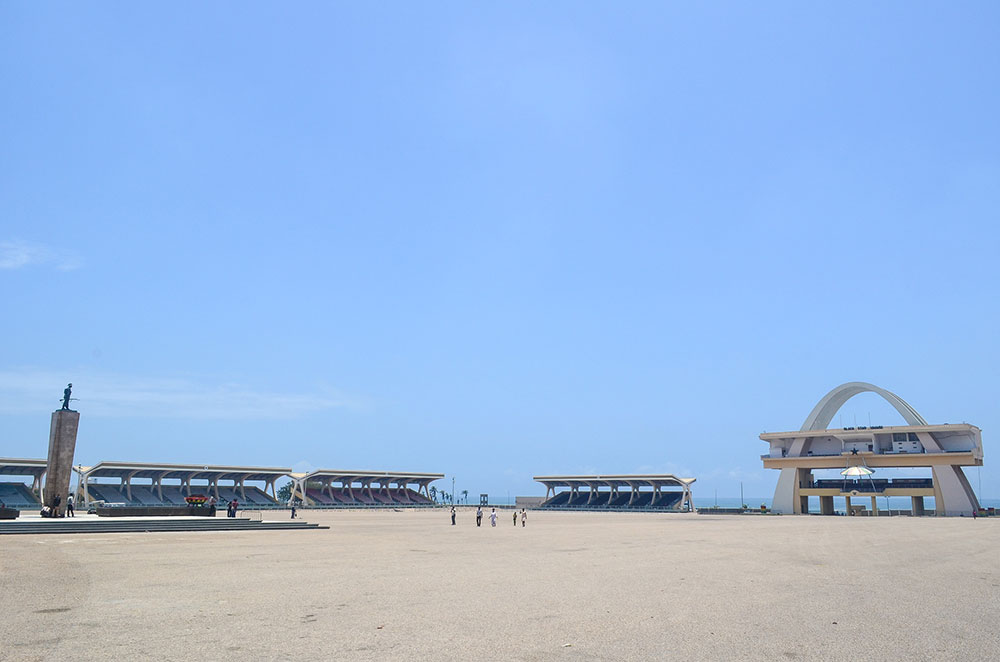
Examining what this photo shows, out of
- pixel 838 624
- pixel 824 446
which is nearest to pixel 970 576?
pixel 838 624

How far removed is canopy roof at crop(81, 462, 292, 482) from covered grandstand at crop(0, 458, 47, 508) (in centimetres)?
473

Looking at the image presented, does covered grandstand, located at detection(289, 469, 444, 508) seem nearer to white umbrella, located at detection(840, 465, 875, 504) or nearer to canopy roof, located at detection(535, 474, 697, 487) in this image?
canopy roof, located at detection(535, 474, 697, 487)

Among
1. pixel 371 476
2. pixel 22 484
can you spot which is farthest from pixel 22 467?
pixel 371 476

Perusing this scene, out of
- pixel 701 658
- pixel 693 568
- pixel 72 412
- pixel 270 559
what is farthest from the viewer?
pixel 72 412

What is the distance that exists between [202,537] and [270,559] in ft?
36.0

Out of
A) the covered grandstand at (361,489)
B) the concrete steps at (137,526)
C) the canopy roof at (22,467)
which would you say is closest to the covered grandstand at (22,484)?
the canopy roof at (22,467)

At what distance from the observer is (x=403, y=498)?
111 metres

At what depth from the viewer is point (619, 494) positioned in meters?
108

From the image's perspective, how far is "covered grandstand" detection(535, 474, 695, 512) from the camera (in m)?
94.2

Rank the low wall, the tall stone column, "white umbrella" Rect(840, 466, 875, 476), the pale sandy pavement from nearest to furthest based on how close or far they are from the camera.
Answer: the pale sandy pavement → the tall stone column → the low wall → "white umbrella" Rect(840, 466, 875, 476)

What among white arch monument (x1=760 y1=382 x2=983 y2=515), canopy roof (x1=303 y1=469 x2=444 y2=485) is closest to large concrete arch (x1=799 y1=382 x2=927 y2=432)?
white arch monument (x1=760 y1=382 x2=983 y2=515)

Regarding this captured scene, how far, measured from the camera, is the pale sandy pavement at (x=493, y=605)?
8.55m

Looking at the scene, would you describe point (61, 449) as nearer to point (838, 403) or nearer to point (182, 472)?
point (182, 472)

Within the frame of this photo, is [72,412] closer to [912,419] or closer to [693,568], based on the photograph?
[693,568]
